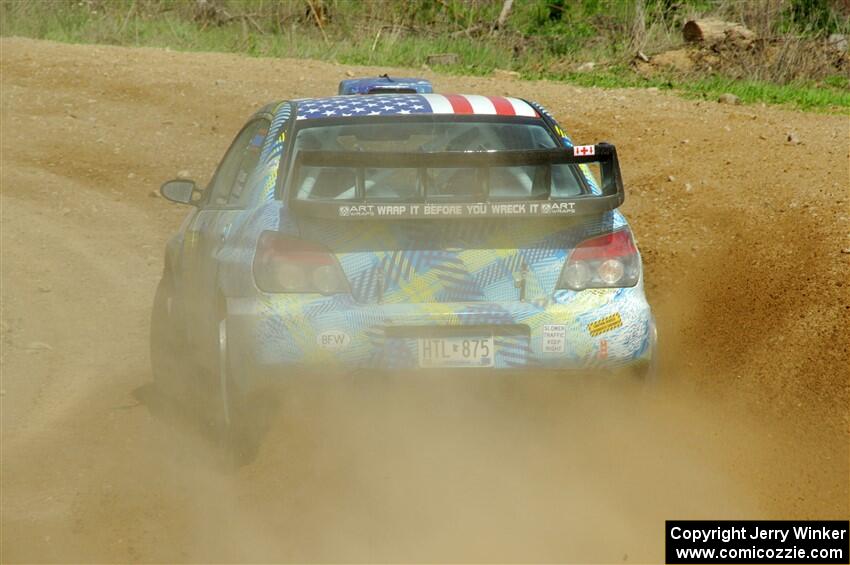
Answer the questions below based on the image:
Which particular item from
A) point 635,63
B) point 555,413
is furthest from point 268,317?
point 635,63

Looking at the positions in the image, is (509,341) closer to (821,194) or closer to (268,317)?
(268,317)

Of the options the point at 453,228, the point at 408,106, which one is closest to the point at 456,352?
the point at 453,228

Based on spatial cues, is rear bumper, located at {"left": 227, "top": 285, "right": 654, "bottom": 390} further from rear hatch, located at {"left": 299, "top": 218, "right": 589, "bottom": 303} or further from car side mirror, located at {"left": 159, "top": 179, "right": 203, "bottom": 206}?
car side mirror, located at {"left": 159, "top": 179, "right": 203, "bottom": 206}

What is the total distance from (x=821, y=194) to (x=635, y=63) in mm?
8268

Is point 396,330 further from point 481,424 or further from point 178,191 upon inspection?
point 178,191

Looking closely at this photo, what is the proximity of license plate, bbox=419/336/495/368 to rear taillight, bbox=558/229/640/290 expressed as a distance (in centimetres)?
40

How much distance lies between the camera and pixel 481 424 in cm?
555

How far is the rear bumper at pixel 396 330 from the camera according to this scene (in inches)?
201

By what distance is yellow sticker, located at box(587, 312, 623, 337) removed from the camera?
208 inches

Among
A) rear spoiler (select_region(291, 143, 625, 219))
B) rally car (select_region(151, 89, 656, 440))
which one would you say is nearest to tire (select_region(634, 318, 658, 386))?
rally car (select_region(151, 89, 656, 440))

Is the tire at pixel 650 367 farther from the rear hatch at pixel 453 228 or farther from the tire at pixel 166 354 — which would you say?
the tire at pixel 166 354

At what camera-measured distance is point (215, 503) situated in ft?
17.4

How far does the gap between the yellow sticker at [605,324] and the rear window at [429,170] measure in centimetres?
57

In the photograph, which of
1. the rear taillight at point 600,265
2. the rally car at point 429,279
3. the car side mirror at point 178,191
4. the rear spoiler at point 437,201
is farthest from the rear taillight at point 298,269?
the car side mirror at point 178,191
